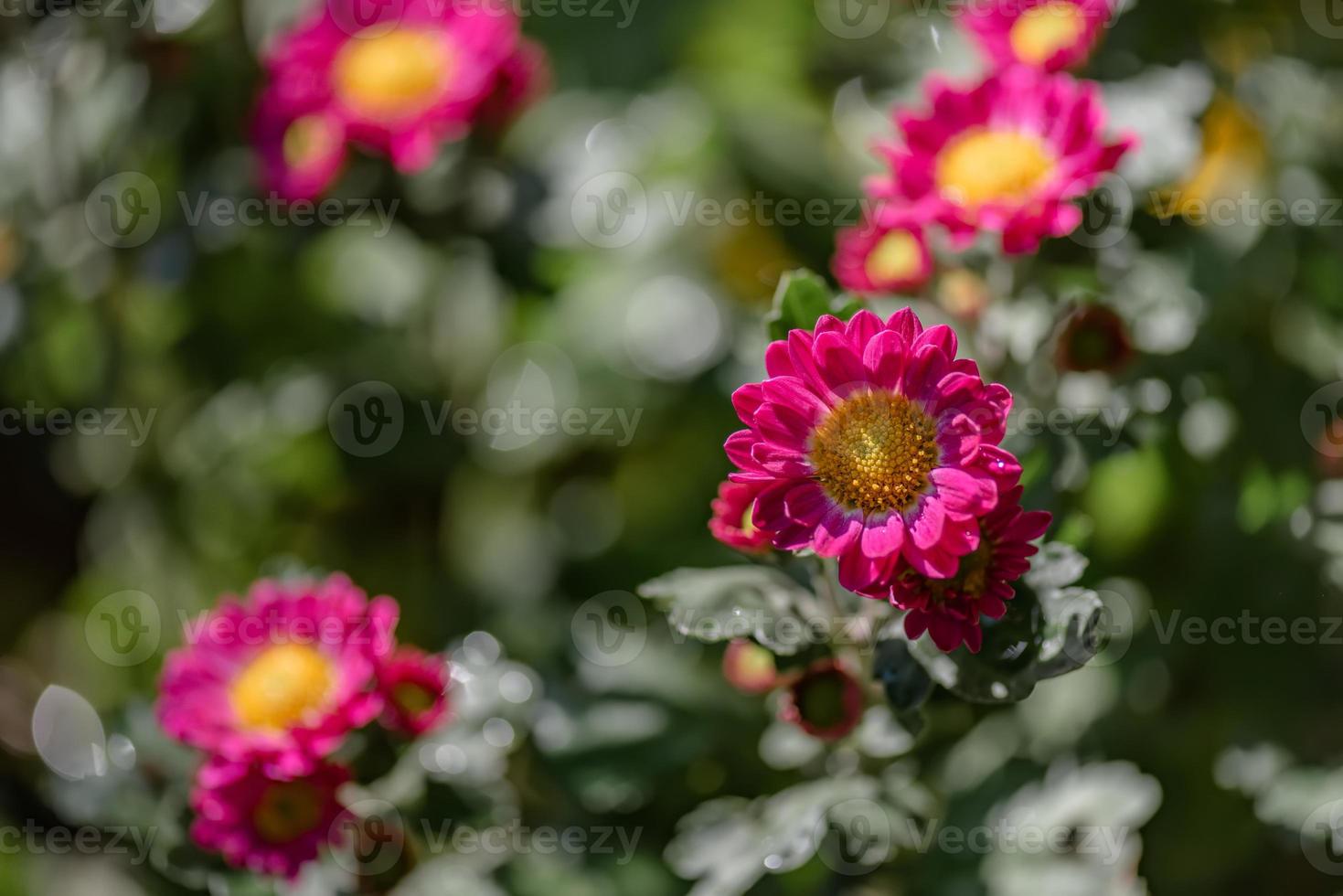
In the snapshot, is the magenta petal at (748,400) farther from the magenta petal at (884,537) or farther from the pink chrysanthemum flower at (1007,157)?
the pink chrysanthemum flower at (1007,157)

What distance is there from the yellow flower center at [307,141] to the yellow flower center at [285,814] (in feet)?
2.46

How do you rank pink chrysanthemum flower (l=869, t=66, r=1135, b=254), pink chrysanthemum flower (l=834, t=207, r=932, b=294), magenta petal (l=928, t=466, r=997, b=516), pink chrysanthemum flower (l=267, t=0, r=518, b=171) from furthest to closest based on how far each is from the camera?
pink chrysanthemum flower (l=267, t=0, r=518, b=171), pink chrysanthemum flower (l=834, t=207, r=932, b=294), pink chrysanthemum flower (l=869, t=66, r=1135, b=254), magenta petal (l=928, t=466, r=997, b=516)

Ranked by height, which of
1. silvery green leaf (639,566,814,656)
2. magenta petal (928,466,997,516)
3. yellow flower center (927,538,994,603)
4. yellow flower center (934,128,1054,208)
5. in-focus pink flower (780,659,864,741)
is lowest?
in-focus pink flower (780,659,864,741)

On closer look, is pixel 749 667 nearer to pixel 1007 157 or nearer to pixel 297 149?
pixel 1007 157

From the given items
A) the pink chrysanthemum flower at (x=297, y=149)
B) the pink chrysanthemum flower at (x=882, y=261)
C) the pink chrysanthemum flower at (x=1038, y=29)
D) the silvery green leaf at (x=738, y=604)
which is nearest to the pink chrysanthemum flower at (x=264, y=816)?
the silvery green leaf at (x=738, y=604)

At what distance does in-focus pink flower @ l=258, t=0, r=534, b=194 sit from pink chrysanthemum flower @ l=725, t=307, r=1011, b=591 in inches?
29.2

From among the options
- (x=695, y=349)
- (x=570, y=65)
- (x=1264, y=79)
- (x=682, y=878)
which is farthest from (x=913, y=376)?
(x=570, y=65)

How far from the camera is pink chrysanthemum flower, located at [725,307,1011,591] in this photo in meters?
0.63

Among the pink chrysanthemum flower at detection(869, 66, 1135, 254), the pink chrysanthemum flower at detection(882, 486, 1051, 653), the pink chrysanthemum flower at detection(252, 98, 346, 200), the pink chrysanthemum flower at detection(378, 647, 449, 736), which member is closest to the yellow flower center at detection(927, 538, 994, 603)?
the pink chrysanthemum flower at detection(882, 486, 1051, 653)

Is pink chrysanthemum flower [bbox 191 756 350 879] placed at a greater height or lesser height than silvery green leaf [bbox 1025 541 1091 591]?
lesser

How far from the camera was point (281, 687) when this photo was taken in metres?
0.95

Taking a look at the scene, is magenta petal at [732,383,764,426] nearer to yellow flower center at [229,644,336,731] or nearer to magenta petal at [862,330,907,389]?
magenta petal at [862,330,907,389]

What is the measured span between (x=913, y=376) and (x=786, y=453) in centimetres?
8

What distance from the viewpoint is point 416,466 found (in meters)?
1.51
